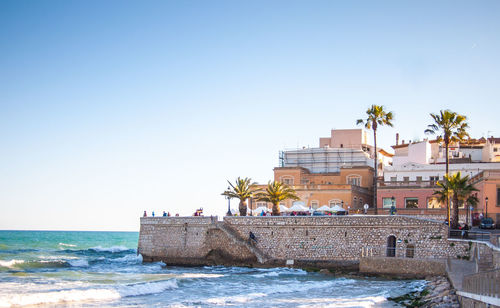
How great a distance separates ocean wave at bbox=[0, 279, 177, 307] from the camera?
26094 millimetres

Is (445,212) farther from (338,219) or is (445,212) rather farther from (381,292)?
(381,292)

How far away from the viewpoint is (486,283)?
15406 millimetres

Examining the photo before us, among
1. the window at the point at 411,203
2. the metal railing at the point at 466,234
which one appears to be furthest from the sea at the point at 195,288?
the window at the point at 411,203

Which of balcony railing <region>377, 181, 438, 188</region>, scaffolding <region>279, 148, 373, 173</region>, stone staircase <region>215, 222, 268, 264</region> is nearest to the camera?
stone staircase <region>215, 222, 268, 264</region>

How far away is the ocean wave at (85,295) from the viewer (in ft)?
85.6

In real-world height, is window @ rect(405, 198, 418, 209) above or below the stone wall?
above

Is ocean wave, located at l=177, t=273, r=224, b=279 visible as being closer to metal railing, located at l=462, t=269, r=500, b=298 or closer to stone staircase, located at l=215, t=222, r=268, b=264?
stone staircase, located at l=215, t=222, r=268, b=264

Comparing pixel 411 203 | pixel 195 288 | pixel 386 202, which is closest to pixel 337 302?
pixel 195 288

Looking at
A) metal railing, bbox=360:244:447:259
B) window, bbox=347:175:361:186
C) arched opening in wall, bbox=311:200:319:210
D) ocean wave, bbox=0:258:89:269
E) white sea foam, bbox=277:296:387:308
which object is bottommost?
ocean wave, bbox=0:258:89:269

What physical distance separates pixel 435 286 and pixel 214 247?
16412 mm

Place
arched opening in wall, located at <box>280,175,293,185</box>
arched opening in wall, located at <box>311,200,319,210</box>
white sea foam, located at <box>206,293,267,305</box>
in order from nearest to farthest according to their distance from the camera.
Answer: white sea foam, located at <box>206,293,267,305</box>
arched opening in wall, located at <box>311,200,319,210</box>
arched opening in wall, located at <box>280,175,293,185</box>

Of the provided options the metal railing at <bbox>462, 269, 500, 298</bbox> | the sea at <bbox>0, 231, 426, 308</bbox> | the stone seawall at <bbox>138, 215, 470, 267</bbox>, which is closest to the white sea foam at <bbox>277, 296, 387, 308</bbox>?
the sea at <bbox>0, 231, 426, 308</bbox>

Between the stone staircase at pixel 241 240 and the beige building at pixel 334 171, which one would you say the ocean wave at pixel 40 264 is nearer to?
the stone staircase at pixel 241 240

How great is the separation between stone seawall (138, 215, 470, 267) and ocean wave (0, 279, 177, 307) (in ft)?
25.8
